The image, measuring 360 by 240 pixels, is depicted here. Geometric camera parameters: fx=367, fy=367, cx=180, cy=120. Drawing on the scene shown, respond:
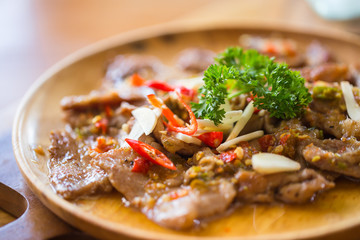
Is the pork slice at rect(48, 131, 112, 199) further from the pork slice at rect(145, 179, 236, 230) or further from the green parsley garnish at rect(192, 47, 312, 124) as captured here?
the green parsley garnish at rect(192, 47, 312, 124)

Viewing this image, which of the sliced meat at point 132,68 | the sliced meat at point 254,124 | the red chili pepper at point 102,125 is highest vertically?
the sliced meat at point 254,124

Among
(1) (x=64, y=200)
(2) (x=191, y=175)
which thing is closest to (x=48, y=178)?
(1) (x=64, y=200)

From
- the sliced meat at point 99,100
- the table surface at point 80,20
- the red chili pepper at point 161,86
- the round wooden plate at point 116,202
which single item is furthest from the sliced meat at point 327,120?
the table surface at point 80,20

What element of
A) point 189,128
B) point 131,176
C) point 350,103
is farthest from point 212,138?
point 350,103

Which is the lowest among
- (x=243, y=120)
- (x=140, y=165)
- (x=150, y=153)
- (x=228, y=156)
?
(x=140, y=165)

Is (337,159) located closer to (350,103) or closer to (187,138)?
(350,103)

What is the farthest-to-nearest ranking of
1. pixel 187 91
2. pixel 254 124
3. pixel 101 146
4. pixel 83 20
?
pixel 83 20
pixel 187 91
pixel 101 146
pixel 254 124

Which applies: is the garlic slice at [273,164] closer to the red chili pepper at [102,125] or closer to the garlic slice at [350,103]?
the garlic slice at [350,103]
